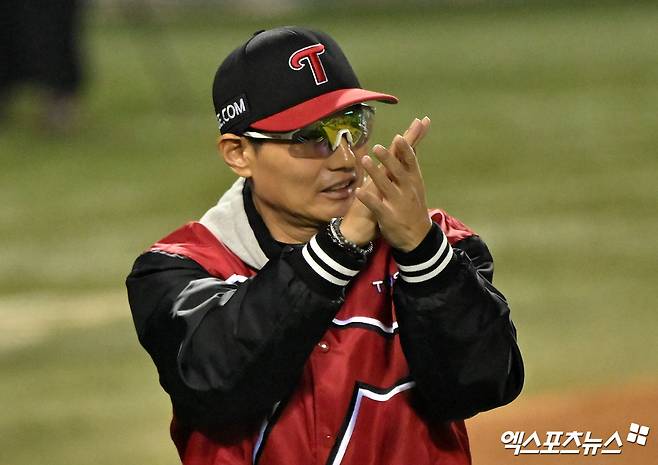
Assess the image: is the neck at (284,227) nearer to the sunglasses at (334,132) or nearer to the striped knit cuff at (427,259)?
the sunglasses at (334,132)

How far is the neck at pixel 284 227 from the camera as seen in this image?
2.84 meters

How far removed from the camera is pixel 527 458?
4422 millimetres

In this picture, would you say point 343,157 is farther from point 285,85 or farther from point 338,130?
point 285,85

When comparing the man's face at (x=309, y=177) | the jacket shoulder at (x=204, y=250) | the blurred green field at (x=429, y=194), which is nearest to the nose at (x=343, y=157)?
the man's face at (x=309, y=177)

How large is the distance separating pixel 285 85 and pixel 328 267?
44 cm

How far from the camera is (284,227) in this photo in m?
2.85

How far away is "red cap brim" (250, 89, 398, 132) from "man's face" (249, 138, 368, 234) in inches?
1.9

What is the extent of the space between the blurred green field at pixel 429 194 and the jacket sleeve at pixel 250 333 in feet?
9.20

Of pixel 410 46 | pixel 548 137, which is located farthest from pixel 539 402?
pixel 410 46

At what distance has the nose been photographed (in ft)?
8.91

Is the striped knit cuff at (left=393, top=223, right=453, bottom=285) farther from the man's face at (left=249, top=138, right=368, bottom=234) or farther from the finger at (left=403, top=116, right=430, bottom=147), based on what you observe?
the man's face at (left=249, top=138, right=368, bottom=234)

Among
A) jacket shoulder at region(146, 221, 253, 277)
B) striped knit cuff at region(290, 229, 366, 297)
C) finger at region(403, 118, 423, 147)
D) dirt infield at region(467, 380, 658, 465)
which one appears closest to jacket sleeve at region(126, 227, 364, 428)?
striped knit cuff at region(290, 229, 366, 297)

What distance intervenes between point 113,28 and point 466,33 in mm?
5671

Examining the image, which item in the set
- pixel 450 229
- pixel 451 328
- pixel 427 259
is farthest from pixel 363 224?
pixel 450 229
